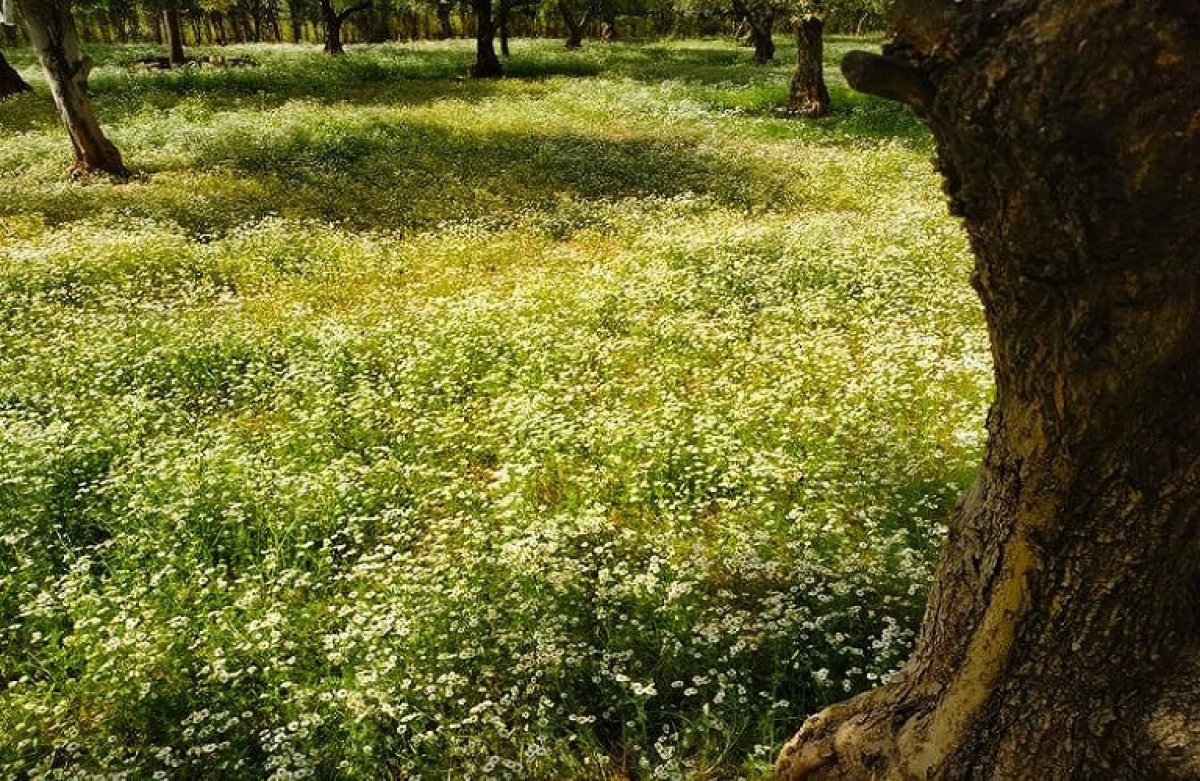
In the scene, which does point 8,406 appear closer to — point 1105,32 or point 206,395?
point 206,395

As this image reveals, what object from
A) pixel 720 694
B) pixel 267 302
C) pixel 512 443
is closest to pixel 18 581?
pixel 512 443

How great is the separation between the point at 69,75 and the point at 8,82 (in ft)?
58.0

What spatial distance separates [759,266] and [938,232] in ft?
11.5

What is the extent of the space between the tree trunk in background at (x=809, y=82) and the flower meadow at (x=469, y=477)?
33.5 feet

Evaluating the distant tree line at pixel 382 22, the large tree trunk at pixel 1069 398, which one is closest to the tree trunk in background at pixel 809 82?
the large tree trunk at pixel 1069 398

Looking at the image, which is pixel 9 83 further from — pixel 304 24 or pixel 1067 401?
pixel 304 24

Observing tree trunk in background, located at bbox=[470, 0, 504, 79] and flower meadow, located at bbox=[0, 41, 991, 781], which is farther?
tree trunk in background, located at bbox=[470, 0, 504, 79]

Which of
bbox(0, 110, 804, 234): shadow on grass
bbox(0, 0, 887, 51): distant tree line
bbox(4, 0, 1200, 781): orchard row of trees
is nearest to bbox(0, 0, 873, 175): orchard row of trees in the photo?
bbox(0, 0, 887, 51): distant tree line

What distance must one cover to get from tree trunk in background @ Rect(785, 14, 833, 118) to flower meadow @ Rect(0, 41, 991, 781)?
10.2m

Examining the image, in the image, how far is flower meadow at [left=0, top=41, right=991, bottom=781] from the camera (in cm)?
495

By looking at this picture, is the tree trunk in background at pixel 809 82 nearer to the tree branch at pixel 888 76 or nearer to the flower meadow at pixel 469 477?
the flower meadow at pixel 469 477

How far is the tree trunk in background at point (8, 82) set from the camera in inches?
1216

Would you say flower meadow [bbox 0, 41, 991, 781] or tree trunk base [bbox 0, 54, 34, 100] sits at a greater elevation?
tree trunk base [bbox 0, 54, 34, 100]

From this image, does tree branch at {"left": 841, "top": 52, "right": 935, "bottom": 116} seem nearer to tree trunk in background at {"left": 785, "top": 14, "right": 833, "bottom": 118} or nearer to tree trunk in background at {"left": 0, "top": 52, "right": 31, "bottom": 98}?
tree trunk in background at {"left": 785, "top": 14, "right": 833, "bottom": 118}
